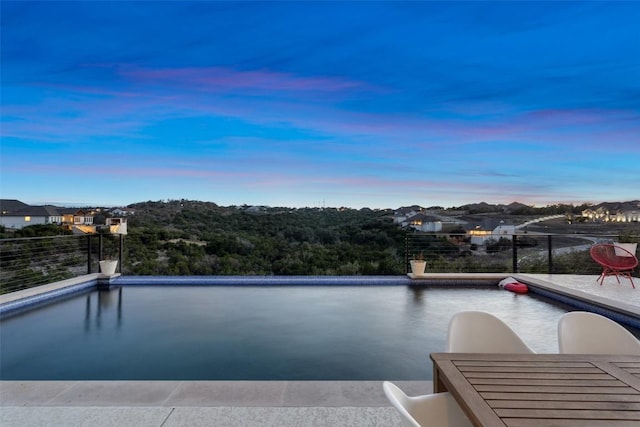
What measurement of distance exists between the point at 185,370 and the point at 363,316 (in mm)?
2467

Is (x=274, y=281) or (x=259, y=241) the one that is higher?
(x=259, y=241)

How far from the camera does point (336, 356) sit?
3760 mm

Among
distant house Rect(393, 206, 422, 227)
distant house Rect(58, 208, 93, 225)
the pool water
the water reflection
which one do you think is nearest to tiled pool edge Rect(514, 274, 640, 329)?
the pool water

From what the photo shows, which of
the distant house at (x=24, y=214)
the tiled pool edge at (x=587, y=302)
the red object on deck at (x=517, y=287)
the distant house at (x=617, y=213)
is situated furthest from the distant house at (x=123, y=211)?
the distant house at (x=617, y=213)

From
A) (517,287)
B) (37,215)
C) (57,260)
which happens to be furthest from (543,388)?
(37,215)

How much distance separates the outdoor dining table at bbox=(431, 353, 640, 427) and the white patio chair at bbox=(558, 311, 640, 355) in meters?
0.35

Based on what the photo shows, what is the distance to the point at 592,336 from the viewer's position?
6.56ft

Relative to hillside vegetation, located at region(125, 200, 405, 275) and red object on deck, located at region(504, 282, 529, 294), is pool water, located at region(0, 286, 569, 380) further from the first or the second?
hillside vegetation, located at region(125, 200, 405, 275)

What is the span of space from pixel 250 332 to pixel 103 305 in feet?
8.93

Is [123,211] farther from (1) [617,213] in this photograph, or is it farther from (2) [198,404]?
(1) [617,213]

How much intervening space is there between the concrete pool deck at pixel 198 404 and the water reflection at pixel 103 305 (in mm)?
2236

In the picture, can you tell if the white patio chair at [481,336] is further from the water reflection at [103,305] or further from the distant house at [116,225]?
the distant house at [116,225]

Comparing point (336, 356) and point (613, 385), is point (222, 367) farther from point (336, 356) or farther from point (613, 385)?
point (613, 385)

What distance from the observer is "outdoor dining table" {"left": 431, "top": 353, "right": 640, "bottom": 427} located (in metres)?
1.14
